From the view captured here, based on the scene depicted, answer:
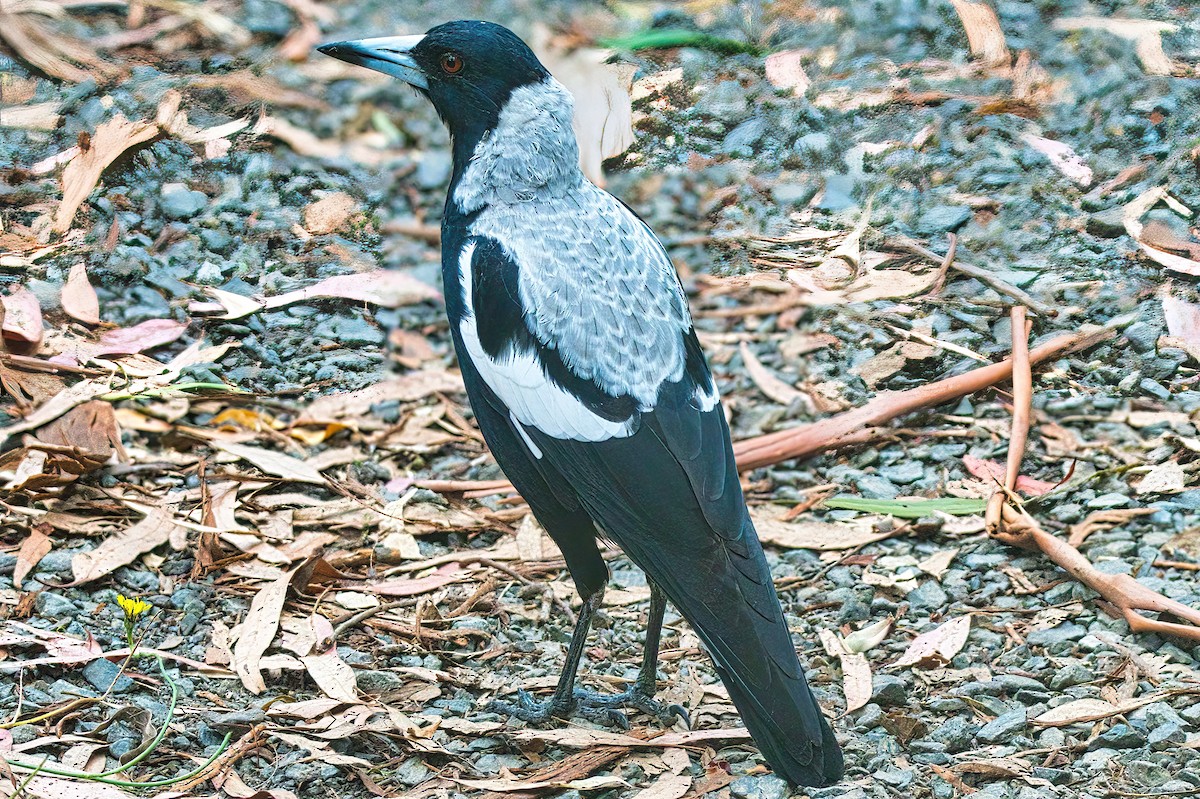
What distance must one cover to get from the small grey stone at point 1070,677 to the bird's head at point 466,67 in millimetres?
1690

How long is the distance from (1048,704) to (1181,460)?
105 cm

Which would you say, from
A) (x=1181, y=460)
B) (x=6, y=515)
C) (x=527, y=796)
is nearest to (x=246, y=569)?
(x=6, y=515)

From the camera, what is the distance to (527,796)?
2.41 meters

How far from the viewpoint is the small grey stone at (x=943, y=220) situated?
4.09 meters

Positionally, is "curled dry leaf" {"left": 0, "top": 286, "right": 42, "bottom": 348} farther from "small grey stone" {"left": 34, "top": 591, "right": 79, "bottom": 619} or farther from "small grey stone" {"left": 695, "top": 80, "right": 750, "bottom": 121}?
"small grey stone" {"left": 695, "top": 80, "right": 750, "bottom": 121}

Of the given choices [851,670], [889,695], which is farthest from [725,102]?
[889,695]

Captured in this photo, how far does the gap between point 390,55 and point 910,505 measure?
1.70 meters

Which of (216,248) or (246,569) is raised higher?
(216,248)

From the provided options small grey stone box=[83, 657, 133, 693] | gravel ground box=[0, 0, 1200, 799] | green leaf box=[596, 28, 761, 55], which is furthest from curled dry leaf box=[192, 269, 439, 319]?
green leaf box=[596, 28, 761, 55]

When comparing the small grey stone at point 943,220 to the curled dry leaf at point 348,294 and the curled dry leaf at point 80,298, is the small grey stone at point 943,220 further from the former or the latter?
the curled dry leaf at point 80,298

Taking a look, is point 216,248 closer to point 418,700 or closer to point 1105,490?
point 418,700

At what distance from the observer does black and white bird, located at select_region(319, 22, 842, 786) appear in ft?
7.78

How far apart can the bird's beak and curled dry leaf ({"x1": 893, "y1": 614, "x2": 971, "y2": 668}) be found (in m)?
1.66

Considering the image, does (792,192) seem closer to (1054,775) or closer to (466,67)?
(466,67)
